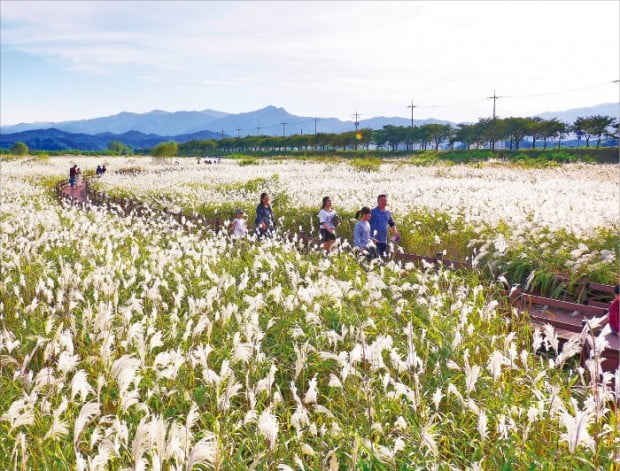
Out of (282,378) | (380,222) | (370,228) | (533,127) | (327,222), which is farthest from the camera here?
(533,127)

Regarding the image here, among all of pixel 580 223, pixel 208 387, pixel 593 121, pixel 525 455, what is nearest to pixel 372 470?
pixel 525 455

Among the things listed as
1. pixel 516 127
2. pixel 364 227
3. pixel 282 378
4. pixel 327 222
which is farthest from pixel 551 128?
pixel 282 378

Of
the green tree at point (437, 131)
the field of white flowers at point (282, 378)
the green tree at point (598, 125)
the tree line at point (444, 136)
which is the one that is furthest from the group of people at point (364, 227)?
the green tree at point (437, 131)

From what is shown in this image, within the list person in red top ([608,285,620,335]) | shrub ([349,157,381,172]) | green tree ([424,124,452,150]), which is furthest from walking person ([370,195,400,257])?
green tree ([424,124,452,150])

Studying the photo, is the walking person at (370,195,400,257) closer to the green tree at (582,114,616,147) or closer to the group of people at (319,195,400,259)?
the group of people at (319,195,400,259)

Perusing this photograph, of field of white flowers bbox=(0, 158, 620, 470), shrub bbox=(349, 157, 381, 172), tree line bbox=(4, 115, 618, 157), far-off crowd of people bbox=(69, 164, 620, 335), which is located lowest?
field of white flowers bbox=(0, 158, 620, 470)

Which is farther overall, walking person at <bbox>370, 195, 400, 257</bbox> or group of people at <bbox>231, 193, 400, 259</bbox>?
walking person at <bbox>370, 195, 400, 257</bbox>

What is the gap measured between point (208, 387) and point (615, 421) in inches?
139

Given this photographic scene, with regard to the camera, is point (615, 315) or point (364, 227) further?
point (364, 227)

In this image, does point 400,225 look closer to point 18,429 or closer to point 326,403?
point 326,403

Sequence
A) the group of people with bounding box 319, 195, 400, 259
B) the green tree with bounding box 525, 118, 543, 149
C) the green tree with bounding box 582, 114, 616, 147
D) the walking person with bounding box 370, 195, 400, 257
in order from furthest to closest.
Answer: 1. the green tree with bounding box 525, 118, 543, 149
2. the green tree with bounding box 582, 114, 616, 147
3. the walking person with bounding box 370, 195, 400, 257
4. the group of people with bounding box 319, 195, 400, 259

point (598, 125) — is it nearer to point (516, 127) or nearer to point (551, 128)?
point (551, 128)

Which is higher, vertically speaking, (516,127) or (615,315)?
(516,127)

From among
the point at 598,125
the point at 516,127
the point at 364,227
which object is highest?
the point at 516,127
